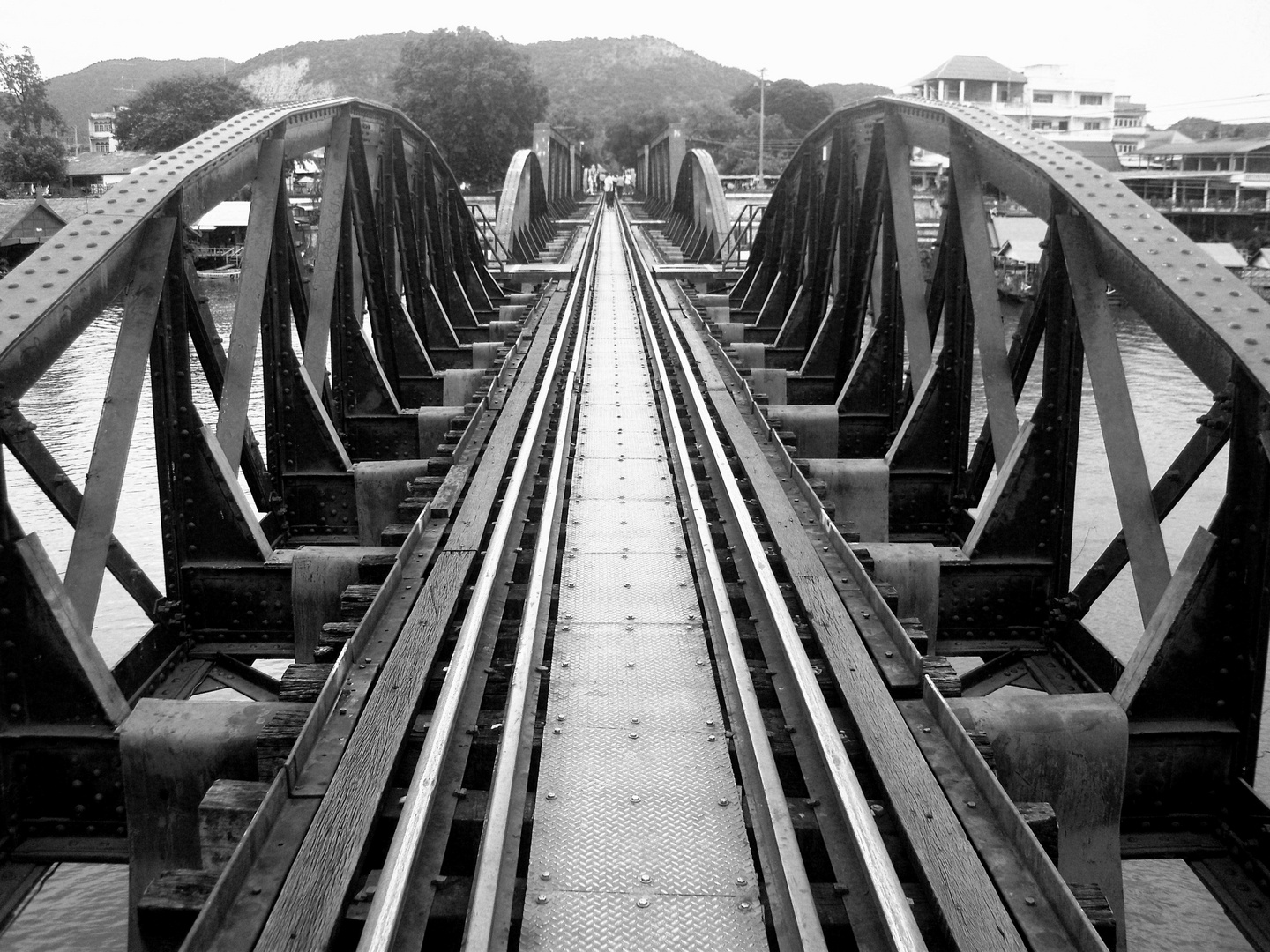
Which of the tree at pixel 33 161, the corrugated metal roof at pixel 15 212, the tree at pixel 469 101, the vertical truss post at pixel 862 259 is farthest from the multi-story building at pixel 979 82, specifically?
the vertical truss post at pixel 862 259

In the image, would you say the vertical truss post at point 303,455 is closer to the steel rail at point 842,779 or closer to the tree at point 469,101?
the steel rail at point 842,779

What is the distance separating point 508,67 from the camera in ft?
217

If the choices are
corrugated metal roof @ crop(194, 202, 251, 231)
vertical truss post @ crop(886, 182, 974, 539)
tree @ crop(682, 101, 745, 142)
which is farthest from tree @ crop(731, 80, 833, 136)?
vertical truss post @ crop(886, 182, 974, 539)

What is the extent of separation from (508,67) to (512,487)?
64.0 meters

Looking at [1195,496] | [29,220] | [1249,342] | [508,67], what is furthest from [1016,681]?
[508,67]

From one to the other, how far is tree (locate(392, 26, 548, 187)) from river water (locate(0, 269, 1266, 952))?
97.0 ft

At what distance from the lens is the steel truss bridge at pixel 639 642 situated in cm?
345

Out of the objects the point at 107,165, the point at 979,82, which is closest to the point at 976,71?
the point at 979,82

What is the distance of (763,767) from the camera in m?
4.00

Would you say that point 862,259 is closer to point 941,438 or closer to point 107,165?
point 941,438

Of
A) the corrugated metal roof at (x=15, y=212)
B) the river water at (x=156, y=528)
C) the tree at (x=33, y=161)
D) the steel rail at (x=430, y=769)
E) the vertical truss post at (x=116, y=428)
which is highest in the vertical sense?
the tree at (x=33, y=161)

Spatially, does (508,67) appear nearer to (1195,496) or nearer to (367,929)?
(1195,496)

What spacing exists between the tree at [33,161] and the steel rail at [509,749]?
74.0 metres

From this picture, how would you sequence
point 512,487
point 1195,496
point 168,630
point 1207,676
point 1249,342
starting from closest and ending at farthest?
point 1249,342
point 1207,676
point 168,630
point 512,487
point 1195,496
